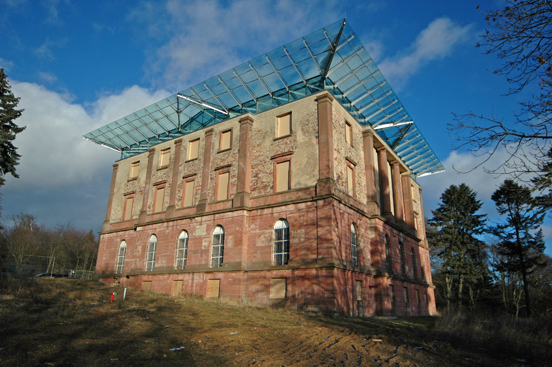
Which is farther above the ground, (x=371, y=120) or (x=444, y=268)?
(x=371, y=120)

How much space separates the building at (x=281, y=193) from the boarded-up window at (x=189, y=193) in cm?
12

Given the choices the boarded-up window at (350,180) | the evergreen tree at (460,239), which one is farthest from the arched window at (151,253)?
the evergreen tree at (460,239)

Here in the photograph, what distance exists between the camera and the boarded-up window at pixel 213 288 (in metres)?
23.3

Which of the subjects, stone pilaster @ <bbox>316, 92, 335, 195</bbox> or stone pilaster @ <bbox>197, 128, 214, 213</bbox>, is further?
stone pilaster @ <bbox>197, 128, 214, 213</bbox>

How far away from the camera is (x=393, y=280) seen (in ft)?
86.7

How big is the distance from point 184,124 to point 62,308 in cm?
2135

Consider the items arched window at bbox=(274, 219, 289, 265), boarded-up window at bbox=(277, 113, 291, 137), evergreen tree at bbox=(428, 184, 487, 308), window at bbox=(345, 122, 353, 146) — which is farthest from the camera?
evergreen tree at bbox=(428, 184, 487, 308)

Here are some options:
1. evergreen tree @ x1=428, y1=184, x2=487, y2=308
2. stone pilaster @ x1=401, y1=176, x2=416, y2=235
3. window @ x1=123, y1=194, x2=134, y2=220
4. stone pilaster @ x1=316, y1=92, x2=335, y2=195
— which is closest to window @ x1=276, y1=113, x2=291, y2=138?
stone pilaster @ x1=316, y1=92, x2=335, y2=195

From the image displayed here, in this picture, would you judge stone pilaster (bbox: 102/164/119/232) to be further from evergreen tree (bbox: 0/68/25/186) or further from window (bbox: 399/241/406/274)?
window (bbox: 399/241/406/274)

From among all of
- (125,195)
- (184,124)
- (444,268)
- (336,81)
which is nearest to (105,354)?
(336,81)

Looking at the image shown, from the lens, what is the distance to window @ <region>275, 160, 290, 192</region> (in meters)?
23.2

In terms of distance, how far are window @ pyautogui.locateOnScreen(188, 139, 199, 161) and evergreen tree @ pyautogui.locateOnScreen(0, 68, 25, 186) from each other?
12.0 m

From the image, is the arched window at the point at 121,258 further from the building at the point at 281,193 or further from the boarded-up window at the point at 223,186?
the boarded-up window at the point at 223,186

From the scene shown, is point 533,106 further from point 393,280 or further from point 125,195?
point 125,195
